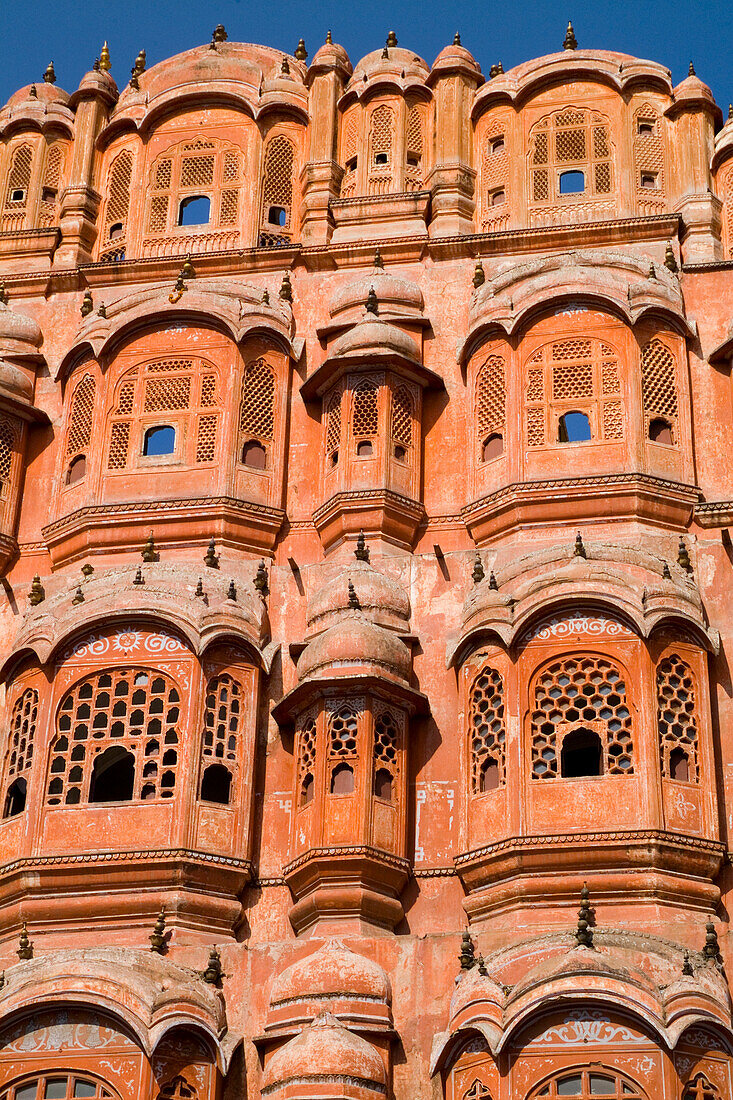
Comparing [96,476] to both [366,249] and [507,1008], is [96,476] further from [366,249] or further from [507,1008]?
[507,1008]

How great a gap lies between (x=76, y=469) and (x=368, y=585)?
3.93 meters

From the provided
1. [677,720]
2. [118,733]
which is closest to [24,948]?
[118,733]

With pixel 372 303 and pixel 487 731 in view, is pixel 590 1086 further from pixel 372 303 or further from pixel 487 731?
pixel 372 303

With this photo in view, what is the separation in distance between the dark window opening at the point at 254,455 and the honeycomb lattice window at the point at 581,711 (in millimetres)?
4302

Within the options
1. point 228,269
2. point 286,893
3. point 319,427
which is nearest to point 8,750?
point 286,893

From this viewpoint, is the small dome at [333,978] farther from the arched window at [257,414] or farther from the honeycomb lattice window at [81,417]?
the honeycomb lattice window at [81,417]

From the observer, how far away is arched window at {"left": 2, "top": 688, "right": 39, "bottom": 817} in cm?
1961

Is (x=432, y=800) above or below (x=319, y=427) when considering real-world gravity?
below

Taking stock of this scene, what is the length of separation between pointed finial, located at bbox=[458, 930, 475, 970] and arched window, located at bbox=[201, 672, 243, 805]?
2.80 meters

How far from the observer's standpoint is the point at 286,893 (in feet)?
62.3

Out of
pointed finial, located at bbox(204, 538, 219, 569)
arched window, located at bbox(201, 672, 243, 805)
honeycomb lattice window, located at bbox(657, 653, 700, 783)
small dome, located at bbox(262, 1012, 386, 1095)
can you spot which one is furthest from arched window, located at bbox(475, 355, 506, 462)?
small dome, located at bbox(262, 1012, 386, 1095)

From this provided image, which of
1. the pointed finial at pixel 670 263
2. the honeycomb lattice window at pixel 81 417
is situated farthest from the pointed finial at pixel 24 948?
the pointed finial at pixel 670 263

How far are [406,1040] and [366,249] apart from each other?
9272 millimetres

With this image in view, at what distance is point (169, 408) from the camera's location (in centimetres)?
2169
